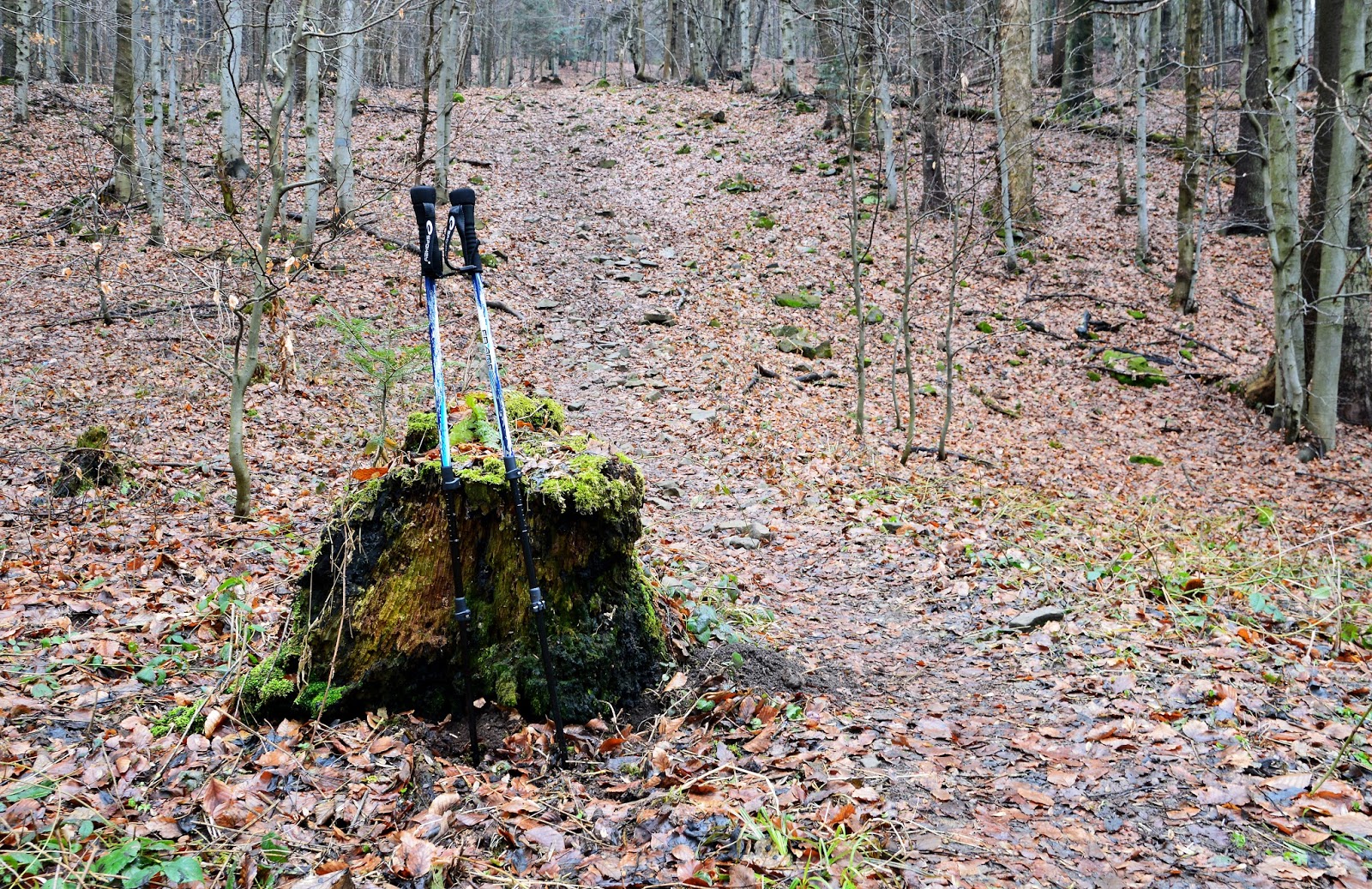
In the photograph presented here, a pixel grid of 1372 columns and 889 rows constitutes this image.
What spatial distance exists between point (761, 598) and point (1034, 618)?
5.93 feet

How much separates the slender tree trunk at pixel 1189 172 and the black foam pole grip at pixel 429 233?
13.7m

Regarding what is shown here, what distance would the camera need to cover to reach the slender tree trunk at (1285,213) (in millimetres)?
8469

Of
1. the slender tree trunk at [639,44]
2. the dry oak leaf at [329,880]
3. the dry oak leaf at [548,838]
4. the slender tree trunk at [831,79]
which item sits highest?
the slender tree trunk at [639,44]

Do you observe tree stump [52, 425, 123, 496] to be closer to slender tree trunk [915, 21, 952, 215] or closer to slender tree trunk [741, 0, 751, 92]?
slender tree trunk [915, 21, 952, 215]

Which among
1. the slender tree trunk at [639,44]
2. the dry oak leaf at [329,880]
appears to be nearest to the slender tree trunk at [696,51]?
the slender tree trunk at [639,44]

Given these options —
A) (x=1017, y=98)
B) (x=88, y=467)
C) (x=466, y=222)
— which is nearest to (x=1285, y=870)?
(x=466, y=222)

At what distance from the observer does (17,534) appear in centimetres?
531

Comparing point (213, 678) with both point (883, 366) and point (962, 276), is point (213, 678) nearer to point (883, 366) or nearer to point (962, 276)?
point (883, 366)

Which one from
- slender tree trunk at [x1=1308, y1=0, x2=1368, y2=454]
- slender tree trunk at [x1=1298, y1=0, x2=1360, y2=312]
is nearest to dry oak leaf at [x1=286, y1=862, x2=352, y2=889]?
slender tree trunk at [x1=1308, y1=0, x2=1368, y2=454]

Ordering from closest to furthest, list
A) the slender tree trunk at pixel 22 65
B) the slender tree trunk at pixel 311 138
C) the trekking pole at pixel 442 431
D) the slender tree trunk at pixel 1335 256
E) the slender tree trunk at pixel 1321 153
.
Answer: the trekking pole at pixel 442 431 → the slender tree trunk at pixel 1335 256 → the slender tree trunk at pixel 1321 153 → the slender tree trunk at pixel 311 138 → the slender tree trunk at pixel 22 65

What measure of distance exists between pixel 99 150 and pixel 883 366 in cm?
1660

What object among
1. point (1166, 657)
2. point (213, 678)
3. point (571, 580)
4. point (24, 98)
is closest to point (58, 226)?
point (24, 98)

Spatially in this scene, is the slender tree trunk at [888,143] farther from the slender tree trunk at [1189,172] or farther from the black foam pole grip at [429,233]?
the black foam pole grip at [429,233]

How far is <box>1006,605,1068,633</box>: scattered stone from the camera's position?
5059 mm
